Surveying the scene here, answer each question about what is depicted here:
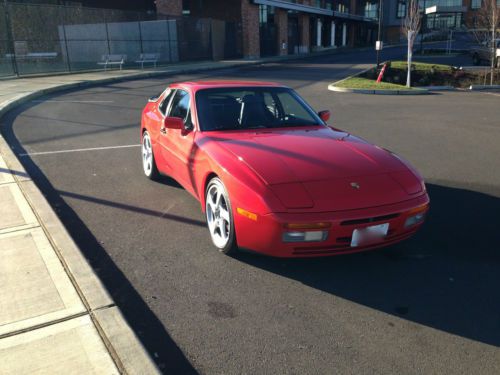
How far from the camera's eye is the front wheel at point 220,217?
3881 mm

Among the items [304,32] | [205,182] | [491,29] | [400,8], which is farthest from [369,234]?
[400,8]

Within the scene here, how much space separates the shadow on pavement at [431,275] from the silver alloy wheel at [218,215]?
0.27 metres

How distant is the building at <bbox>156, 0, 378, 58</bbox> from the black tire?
29.9 metres

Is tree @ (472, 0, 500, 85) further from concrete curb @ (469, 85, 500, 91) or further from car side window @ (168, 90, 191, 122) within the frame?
car side window @ (168, 90, 191, 122)

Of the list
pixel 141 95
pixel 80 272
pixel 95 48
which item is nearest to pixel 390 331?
pixel 80 272

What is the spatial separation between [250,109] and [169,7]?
3166cm

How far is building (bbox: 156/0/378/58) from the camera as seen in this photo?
117 ft

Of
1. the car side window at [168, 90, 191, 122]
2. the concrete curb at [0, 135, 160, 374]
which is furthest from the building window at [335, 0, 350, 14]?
the concrete curb at [0, 135, 160, 374]

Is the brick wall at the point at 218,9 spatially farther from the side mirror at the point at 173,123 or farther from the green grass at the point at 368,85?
the side mirror at the point at 173,123

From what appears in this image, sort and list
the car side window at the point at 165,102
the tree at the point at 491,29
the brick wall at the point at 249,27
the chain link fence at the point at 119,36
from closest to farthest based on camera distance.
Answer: the car side window at the point at 165,102 < the tree at the point at 491,29 < the chain link fence at the point at 119,36 < the brick wall at the point at 249,27

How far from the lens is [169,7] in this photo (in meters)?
33.7

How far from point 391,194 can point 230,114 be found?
2.06 m

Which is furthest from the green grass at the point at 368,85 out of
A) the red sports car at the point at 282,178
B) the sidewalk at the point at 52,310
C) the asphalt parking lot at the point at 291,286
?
the sidewalk at the point at 52,310

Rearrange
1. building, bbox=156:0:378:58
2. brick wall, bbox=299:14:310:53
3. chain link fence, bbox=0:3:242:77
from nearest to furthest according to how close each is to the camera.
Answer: chain link fence, bbox=0:3:242:77 → building, bbox=156:0:378:58 → brick wall, bbox=299:14:310:53
